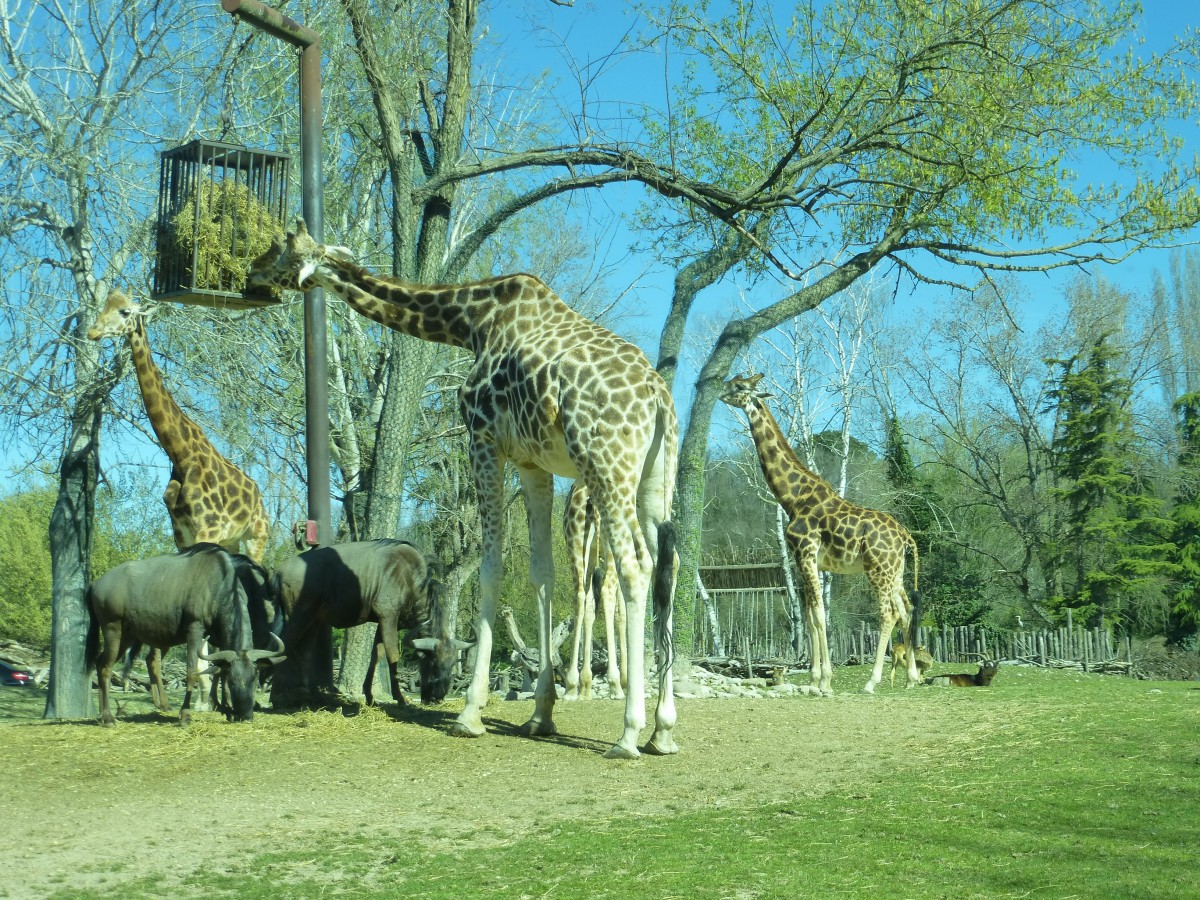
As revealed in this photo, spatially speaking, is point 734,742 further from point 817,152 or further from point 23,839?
point 817,152

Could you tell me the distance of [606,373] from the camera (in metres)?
9.31

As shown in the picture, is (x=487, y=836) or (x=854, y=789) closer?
(x=487, y=836)

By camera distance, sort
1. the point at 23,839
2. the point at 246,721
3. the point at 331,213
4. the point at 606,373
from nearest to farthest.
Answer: the point at 23,839 < the point at 606,373 < the point at 246,721 < the point at 331,213

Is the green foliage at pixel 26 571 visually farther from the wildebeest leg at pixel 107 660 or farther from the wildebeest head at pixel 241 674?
the wildebeest head at pixel 241 674

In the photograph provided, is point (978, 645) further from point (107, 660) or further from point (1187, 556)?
point (107, 660)

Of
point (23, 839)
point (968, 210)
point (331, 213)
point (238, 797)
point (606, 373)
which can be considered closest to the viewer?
point (23, 839)

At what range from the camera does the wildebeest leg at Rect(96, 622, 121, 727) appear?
417 inches

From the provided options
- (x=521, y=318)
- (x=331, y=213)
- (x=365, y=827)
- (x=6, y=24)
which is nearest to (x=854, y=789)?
(x=365, y=827)

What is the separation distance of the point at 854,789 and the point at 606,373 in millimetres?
3627

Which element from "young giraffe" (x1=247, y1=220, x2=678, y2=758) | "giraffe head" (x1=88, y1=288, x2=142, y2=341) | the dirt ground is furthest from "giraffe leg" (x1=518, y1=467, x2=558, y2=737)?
"giraffe head" (x1=88, y1=288, x2=142, y2=341)

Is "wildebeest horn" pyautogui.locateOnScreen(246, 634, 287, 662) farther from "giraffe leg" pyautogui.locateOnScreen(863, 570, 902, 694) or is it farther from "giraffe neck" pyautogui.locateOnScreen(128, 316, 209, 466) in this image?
"giraffe leg" pyautogui.locateOnScreen(863, 570, 902, 694)

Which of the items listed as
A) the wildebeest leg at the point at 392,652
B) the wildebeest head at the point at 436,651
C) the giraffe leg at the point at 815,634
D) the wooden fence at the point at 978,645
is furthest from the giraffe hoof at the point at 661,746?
the wooden fence at the point at 978,645

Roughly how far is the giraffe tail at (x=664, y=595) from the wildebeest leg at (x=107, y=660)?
16.6ft

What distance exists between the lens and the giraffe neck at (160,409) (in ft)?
42.0
